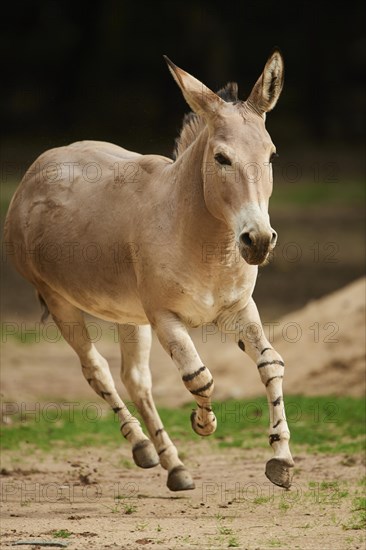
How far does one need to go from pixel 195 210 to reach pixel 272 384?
3.38 feet

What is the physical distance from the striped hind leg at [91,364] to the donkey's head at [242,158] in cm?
182

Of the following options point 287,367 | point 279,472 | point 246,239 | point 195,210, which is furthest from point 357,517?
point 287,367

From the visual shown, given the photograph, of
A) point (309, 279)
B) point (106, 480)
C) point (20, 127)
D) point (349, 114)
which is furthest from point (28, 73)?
point (106, 480)

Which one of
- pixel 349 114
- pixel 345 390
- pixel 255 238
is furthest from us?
pixel 349 114

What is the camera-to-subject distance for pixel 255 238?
5613mm

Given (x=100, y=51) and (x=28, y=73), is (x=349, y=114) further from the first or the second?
(x=28, y=73)

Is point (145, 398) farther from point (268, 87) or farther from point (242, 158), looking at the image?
point (268, 87)

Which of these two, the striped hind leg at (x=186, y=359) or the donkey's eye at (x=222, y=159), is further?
the striped hind leg at (x=186, y=359)

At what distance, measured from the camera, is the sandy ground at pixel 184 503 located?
5.92 meters

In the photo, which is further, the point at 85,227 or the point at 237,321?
the point at 85,227

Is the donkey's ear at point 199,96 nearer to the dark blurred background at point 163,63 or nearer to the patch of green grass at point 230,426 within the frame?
the patch of green grass at point 230,426

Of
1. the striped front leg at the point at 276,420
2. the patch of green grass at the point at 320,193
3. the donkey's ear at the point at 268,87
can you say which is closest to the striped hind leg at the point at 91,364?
the striped front leg at the point at 276,420

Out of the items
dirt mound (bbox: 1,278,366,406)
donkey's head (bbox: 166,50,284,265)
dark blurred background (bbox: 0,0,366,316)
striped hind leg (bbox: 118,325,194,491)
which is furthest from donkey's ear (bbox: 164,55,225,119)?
dark blurred background (bbox: 0,0,366,316)

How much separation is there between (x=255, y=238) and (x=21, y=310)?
10.5m
